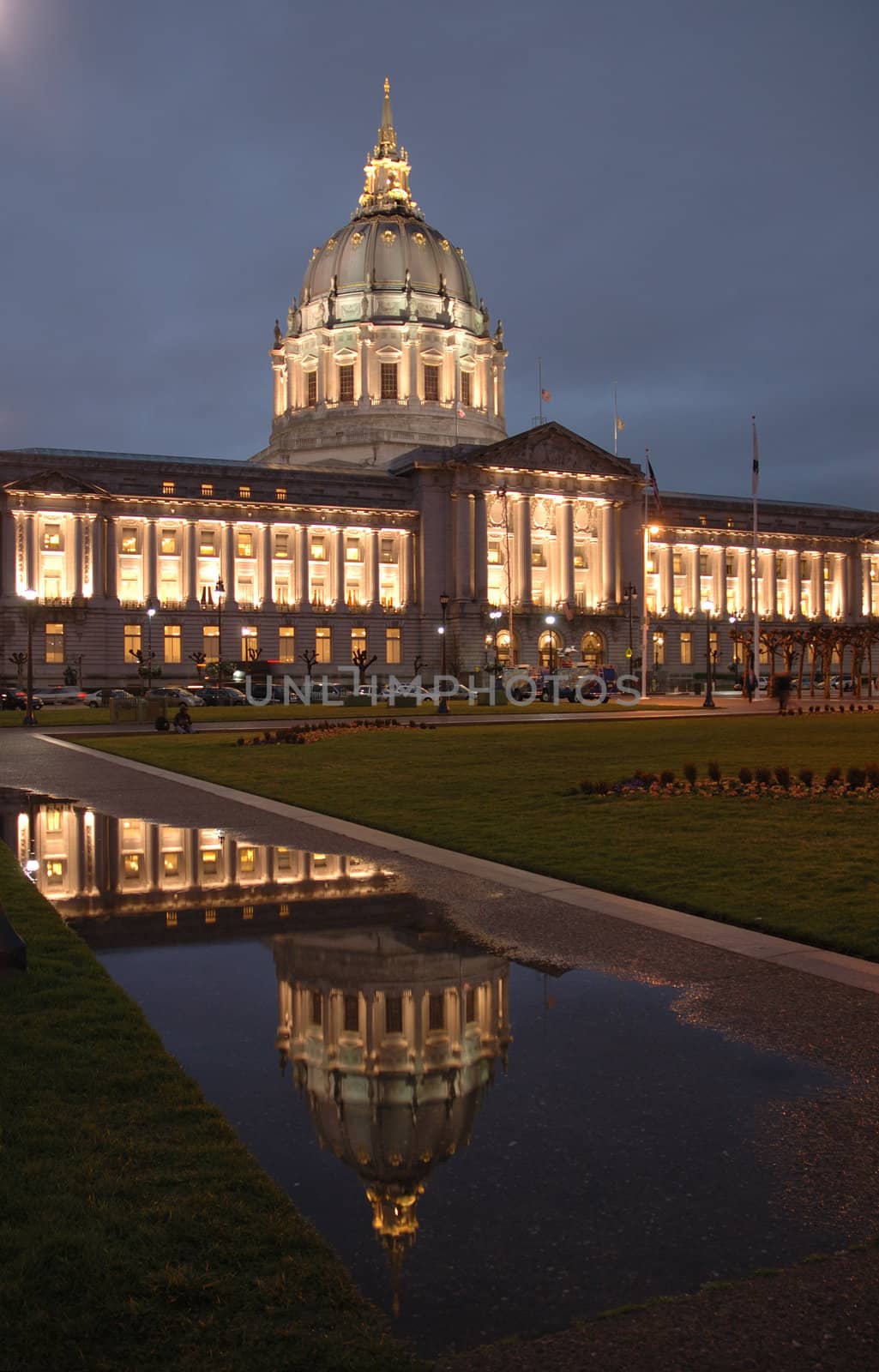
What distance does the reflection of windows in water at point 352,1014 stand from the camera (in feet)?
25.9

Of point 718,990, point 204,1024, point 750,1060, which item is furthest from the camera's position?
point 718,990

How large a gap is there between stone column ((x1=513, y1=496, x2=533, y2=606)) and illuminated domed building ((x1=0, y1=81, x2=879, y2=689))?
226mm

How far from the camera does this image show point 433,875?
13.6 m

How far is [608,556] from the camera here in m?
122

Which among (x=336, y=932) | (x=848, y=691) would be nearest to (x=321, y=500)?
(x=848, y=691)

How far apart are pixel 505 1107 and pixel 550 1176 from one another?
93 cm

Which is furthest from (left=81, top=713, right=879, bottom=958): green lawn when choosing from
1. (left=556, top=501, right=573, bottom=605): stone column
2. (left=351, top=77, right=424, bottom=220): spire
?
(left=351, top=77, right=424, bottom=220): spire

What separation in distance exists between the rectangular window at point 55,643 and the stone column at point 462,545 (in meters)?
37.3

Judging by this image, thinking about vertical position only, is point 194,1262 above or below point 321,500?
below

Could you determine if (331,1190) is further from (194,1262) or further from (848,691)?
(848,691)

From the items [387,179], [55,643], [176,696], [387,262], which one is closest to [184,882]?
[176,696]

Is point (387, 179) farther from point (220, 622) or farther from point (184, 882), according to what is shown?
point (184, 882)

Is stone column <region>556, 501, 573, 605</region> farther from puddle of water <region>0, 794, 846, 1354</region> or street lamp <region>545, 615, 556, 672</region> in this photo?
puddle of water <region>0, 794, 846, 1354</region>

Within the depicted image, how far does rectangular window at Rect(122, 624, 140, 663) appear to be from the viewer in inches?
4171
